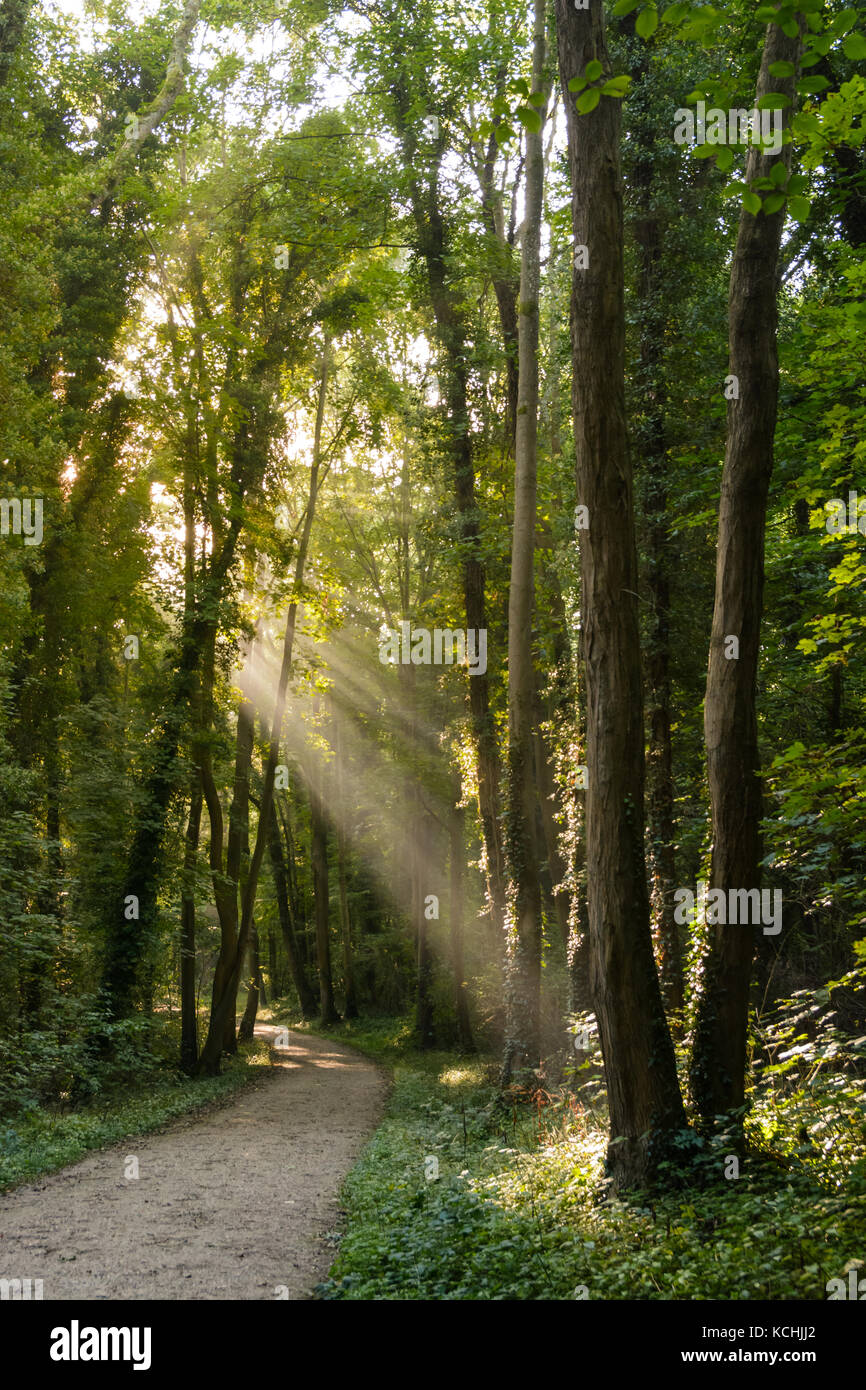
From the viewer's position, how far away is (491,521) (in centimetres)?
1758

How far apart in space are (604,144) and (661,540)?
6.72 m

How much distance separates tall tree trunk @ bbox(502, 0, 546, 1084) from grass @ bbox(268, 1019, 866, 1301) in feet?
11.9

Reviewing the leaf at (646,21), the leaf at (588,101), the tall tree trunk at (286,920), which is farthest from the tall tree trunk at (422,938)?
the leaf at (646,21)

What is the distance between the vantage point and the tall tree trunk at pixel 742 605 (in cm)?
693

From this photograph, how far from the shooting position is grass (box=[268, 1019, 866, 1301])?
470 centimetres

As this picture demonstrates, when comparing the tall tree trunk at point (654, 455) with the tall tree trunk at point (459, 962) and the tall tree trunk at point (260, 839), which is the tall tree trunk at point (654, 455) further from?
the tall tree trunk at point (459, 962)

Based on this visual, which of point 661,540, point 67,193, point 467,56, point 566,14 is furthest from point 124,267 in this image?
point 566,14

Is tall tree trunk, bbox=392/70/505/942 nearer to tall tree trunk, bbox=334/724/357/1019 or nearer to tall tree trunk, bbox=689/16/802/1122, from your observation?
tall tree trunk, bbox=689/16/802/1122

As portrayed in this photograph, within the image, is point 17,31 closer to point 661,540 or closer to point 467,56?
point 467,56

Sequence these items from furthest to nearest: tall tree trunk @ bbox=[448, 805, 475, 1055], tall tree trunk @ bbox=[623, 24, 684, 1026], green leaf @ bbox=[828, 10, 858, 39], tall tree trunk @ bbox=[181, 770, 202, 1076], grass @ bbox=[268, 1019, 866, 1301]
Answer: tall tree trunk @ bbox=[448, 805, 475, 1055] → tall tree trunk @ bbox=[181, 770, 202, 1076] → tall tree trunk @ bbox=[623, 24, 684, 1026] → grass @ bbox=[268, 1019, 866, 1301] → green leaf @ bbox=[828, 10, 858, 39]

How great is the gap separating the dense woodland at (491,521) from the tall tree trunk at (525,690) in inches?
2.4

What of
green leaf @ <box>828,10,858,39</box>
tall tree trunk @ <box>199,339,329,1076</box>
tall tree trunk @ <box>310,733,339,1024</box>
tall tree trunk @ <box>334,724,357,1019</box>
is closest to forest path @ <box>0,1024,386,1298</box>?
tall tree trunk @ <box>199,339,329,1076</box>

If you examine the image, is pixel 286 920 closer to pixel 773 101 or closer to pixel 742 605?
pixel 742 605
